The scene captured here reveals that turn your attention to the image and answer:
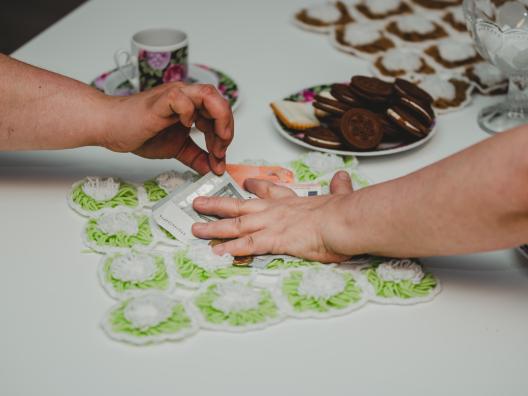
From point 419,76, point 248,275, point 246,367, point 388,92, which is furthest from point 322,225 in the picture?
point 419,76

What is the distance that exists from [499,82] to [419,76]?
0.56ft

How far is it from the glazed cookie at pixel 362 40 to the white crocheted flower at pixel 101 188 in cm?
74

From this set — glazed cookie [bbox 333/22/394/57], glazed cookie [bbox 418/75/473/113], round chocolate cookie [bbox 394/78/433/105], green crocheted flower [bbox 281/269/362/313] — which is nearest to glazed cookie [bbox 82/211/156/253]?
green crocheted flower [bbox 281/269/362/313]

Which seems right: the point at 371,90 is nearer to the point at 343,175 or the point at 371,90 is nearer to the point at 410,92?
the point at 410,92

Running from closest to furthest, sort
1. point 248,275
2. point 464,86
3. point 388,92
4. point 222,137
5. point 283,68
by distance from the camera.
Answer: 1. point 248,275
2. point 222,137
3. point 388,92
4. point 464,86
5. point 283,68

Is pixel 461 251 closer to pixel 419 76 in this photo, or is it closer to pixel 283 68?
pixel 419 76

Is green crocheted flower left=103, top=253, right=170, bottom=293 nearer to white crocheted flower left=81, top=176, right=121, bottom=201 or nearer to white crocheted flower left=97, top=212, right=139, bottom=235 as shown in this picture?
white crocheted flower left=97, top=212, right=139, bottom=235

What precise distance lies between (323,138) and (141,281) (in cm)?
48

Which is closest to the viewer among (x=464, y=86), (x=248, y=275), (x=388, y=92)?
(x=248, y=275)

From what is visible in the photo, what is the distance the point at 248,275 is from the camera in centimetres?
94

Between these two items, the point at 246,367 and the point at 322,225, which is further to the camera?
the point at 322,225

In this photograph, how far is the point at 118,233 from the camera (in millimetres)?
1003

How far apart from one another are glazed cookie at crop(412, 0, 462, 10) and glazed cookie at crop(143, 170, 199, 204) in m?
0.97

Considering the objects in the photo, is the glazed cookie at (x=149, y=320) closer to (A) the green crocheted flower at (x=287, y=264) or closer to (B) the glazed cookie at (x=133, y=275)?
(B) the glazed cookie at (x=133, y=275)
